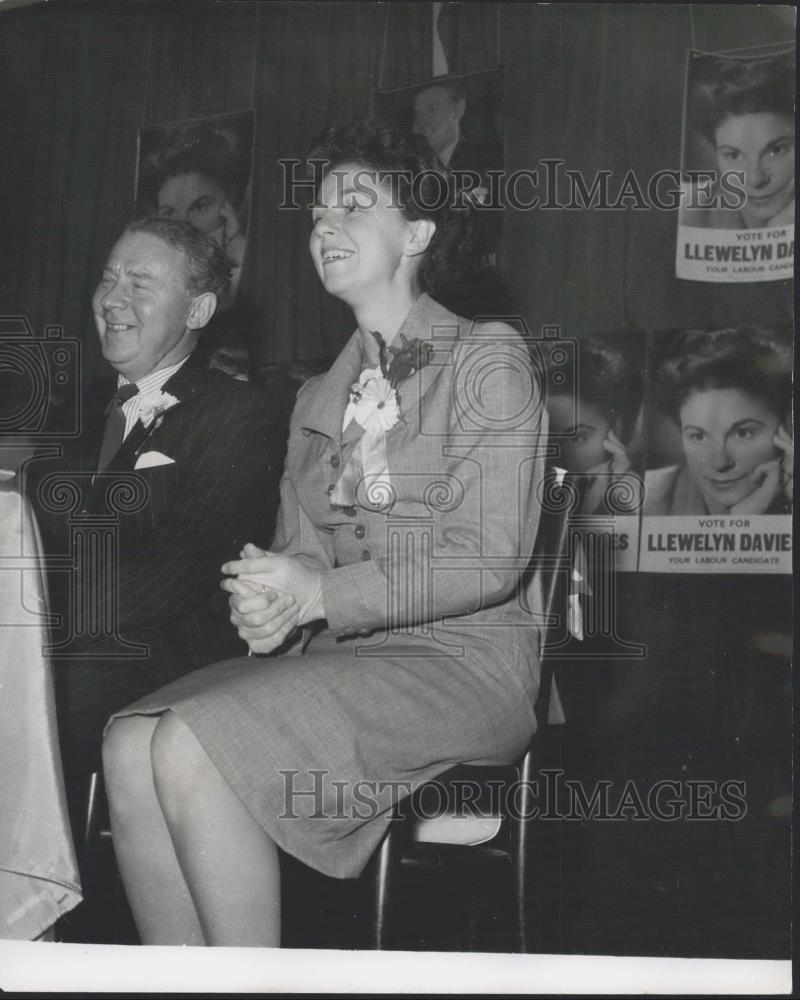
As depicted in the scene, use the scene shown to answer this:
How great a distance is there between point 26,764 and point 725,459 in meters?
1.53

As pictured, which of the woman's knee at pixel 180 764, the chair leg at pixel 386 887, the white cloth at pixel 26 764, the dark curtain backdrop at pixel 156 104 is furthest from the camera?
the dark curtain backdrop at pixel 156 104

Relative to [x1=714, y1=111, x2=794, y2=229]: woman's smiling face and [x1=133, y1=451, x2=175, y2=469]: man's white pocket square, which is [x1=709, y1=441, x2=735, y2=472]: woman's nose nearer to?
[x1=714, y1=111, x2=794, y2=229]: woman's smiling face

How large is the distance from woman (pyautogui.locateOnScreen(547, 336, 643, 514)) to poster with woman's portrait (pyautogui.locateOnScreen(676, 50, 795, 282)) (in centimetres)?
25

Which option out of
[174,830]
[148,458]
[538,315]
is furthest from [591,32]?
[174,830]

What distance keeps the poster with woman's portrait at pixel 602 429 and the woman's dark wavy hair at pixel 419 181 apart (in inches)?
10.5

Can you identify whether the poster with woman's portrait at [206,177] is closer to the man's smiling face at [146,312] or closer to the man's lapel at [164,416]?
the man's smiling face at [146,312]

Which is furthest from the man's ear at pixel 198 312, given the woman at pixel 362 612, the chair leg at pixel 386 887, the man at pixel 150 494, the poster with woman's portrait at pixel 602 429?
the chair leg at pixel 386 887

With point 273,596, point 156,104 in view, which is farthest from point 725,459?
point 156,104

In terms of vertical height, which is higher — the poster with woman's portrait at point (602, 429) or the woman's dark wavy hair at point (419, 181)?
the woman's dark wavy hair at point (419, 181)

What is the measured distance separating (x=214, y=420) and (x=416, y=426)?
45cm

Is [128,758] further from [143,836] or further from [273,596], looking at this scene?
[273,596]

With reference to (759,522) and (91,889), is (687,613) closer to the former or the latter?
(759,522)

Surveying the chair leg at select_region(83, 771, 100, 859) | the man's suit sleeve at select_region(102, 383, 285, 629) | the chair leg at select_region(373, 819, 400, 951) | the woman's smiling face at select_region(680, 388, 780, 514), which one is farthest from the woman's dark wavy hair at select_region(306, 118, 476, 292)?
the chair leg at select_region(83, 771, 100, 859)

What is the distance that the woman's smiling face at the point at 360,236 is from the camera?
6.89ft
